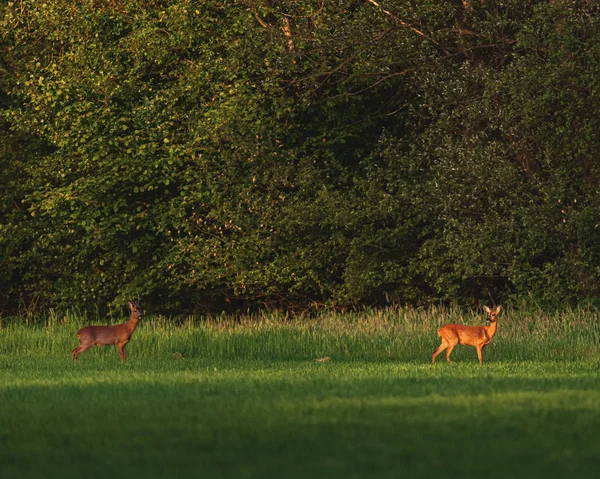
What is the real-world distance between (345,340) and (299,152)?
10.3 metres

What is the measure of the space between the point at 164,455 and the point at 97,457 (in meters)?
0.46

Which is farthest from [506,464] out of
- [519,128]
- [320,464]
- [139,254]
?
[139,254]

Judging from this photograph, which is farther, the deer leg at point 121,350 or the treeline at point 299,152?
the treeline at point 299,152

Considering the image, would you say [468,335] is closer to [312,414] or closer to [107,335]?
[107,335]

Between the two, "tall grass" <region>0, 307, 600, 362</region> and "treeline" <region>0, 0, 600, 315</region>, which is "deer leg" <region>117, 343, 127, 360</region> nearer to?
"tall grass" <region>0, 307, 600, 362</region>

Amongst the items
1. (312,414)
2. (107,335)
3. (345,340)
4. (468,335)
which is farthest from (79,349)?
(312,414)

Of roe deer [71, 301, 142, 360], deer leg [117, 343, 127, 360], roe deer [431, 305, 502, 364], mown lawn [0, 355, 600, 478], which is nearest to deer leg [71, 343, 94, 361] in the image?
roe deer [71, 301, 142, 360]

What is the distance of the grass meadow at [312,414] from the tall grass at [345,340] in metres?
0.09

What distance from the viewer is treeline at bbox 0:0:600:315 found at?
2903cm

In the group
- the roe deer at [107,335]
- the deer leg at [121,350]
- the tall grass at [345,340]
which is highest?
the roe deer at [107,335]

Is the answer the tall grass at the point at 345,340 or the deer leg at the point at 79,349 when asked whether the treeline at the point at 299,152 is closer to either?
the tall grass at the point at 345,340

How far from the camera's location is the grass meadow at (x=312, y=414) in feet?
29.3

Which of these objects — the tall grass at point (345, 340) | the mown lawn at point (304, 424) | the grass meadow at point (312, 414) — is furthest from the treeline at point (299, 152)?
the mown lawn at point (304, 424)

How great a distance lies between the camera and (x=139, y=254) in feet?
113
